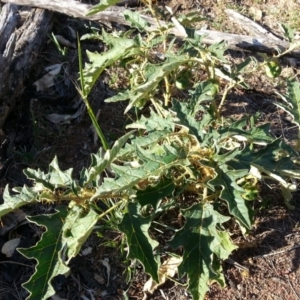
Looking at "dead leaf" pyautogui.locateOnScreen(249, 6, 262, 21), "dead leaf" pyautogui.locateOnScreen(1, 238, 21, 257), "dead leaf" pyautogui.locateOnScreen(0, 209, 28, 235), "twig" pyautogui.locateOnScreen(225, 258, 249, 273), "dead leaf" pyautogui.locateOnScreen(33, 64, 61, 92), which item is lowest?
"twig" pyautogui.locateOnScreen(225, 258, 249, 273)

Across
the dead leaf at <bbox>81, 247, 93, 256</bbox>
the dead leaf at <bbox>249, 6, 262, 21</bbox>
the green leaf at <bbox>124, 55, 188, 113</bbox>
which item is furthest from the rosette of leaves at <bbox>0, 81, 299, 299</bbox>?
the dead leaf at <bbox>249, 6, 262, 21</bbox>

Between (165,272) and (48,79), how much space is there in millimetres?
1657

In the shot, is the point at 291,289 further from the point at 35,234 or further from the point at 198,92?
the point at 35,234

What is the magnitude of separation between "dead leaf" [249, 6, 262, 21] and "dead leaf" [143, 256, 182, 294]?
2.27 meters

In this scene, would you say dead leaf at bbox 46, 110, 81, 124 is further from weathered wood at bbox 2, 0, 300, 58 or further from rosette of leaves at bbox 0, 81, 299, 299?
rosette of leaves at bbox 0, 81, 299, 299

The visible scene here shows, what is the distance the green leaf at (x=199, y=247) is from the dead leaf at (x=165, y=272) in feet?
1.30

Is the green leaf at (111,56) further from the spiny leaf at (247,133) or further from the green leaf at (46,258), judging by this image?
the green leaf at (46,258)

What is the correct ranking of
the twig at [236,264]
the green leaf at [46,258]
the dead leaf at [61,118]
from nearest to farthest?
the green leaf at [46,258]
the twig at [236,264]
the dead leaf at [61,118]

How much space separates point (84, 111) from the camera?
142 inches


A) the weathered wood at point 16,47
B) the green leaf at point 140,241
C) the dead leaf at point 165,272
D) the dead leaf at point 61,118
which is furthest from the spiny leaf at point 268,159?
the weathered wood at point 16,47

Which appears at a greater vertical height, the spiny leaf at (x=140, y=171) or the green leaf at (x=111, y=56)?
the green leaf at (x=111, y=56)

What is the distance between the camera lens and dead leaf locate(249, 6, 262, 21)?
4.29 metres

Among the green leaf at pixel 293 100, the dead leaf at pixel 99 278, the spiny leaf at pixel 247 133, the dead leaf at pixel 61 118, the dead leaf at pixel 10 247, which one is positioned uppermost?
the spiny leaf at pixel 247 133

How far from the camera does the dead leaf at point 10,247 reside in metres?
2.92
